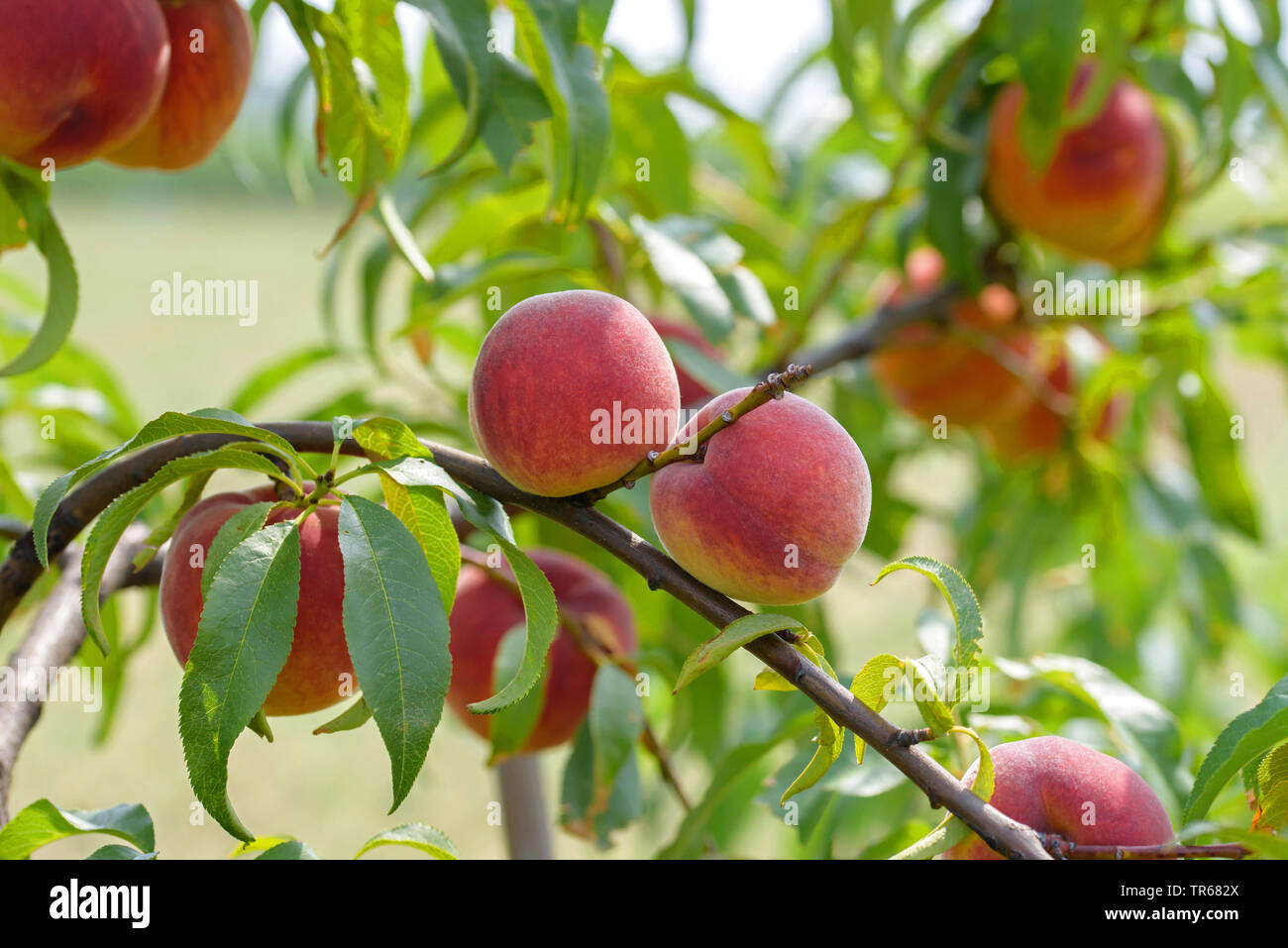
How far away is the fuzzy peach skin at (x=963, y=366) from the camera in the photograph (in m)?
0.68

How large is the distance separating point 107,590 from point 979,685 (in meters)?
0.27

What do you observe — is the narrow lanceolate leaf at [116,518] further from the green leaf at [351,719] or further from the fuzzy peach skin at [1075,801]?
the fuzzy peach skin at [1075,801]

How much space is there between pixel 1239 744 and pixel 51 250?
14.3 inches

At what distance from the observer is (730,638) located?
223 millimetres

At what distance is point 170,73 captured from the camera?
353 mm

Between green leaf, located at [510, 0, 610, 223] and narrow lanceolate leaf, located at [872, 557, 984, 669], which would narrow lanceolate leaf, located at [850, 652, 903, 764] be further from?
green leaf, located at [510, 0, 610, 223]

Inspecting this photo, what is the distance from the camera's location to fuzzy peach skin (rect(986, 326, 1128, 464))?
0.69 m

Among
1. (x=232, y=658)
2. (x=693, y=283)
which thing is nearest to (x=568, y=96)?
(x=693, y=283)

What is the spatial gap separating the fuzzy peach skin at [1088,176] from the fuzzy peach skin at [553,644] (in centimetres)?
32

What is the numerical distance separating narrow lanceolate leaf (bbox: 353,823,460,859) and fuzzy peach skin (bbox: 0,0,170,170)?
219 millimetres

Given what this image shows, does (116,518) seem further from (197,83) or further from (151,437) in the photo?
(197,83)

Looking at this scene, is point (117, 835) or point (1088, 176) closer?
point (117, 835)
